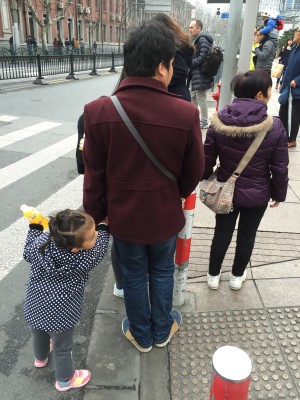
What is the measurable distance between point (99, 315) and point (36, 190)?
9.48ft

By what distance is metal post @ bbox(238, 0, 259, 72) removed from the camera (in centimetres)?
436

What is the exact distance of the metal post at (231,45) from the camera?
407cm

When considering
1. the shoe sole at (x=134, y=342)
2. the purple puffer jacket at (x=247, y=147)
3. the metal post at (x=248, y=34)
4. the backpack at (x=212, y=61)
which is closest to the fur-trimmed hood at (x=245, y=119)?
the purple puffer jacket at (x=247, y=147)

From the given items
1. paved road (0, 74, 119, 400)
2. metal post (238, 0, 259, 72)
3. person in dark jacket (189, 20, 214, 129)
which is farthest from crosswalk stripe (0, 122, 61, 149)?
metal post (238, 0, 259, 72)

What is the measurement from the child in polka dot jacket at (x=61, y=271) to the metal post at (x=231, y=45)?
294 centimetres

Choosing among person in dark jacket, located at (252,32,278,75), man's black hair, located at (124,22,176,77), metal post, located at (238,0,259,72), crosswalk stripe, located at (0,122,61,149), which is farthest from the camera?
crosswalk stripe, located at (0,122,61,149)

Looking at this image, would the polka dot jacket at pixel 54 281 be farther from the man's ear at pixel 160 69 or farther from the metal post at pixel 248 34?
the metal post at pixel 248 34

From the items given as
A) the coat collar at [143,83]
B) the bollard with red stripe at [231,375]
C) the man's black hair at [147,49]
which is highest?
the man's black hair at [147,49]

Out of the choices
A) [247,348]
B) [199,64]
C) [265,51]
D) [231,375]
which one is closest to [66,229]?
[231,375]

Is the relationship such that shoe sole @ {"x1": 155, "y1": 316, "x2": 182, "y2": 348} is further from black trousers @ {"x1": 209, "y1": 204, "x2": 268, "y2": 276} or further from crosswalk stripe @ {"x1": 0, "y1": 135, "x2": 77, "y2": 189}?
crosswalk stripe @ {"x1": 0, "y1": 135, "x2": 77, "y2": 189}

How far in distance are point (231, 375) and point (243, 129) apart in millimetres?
1568

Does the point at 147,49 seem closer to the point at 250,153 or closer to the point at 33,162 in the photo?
the point at 250,153

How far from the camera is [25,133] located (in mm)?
8070

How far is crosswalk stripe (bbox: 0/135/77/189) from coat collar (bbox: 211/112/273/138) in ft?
12.6
